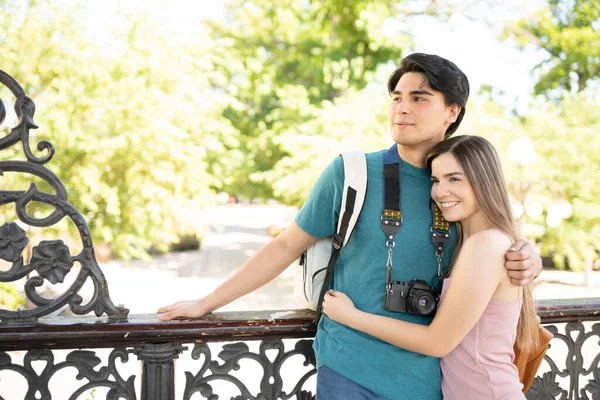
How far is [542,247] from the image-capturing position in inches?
469

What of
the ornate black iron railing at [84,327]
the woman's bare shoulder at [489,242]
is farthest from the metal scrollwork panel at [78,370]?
the woman's bare shoulder at [489,242]

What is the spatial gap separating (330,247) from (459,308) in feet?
1.67

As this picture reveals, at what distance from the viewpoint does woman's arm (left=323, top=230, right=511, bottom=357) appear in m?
1.51

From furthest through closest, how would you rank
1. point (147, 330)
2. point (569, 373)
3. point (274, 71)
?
point (274, 71) < point (569, 373) < point (147, 330)

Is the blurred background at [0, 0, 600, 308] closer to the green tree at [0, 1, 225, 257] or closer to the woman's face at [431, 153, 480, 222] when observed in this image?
the green tree at [0, 1, 225, 257]

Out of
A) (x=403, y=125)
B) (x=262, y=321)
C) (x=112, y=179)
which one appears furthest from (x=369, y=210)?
(x=112, y=179)

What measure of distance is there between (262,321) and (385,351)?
45 cm

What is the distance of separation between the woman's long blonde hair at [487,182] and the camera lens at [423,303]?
20 cm

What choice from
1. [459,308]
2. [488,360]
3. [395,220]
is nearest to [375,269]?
[395,220]

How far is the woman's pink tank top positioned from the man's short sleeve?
0.44 meters

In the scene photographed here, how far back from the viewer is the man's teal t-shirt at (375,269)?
5.33ft

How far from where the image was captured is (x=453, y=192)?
166cm

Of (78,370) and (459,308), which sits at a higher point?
(459,308)

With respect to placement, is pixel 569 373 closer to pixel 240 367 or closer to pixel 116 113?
pixel 240 367
